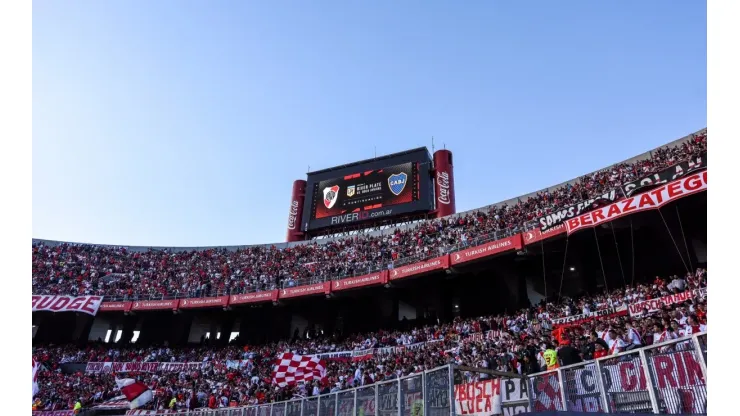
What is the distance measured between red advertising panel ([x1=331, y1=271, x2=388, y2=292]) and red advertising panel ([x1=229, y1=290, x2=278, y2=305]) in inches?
194

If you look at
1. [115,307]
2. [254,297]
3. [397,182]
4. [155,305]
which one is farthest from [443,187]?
[115,307]

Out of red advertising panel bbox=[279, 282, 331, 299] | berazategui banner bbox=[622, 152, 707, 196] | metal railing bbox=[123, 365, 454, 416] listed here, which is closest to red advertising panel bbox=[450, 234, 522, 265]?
berazategui banner bbox=[622, 152, 707, 196]

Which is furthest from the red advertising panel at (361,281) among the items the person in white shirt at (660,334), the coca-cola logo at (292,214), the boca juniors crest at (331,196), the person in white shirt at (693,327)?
the person in white shirt at (693,327)

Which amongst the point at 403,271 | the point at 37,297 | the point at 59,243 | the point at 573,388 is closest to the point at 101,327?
the point at 37,297

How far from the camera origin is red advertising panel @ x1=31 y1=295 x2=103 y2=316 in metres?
35.4

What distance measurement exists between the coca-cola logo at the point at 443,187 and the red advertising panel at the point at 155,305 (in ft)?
73.2

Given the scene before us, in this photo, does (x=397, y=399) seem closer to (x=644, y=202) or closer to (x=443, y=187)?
(x=644, y=202)

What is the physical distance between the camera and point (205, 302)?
3519 cm

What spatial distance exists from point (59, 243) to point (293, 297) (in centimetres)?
3099

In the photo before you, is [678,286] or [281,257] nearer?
[678,286]

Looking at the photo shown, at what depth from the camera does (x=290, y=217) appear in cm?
4569

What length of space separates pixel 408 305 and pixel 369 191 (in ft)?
38.2

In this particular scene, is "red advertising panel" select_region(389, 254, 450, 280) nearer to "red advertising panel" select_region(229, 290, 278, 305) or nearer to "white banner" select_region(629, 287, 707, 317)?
"red advertising panel" select_region(229, 290, 278, 305)

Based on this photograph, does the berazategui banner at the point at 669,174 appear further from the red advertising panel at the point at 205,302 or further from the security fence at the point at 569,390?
the red advertising panel at the point at 205,302
